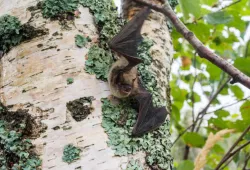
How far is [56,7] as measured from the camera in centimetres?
130

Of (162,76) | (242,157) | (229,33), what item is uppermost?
(162,76)

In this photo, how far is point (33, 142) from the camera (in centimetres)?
110

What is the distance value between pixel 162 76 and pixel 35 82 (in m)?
0.47

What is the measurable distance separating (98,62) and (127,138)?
254mm

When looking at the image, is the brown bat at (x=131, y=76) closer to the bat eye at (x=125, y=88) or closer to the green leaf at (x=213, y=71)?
the bat eye at (x=125, y=88)

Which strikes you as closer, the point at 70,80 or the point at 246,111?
the point at 70,80

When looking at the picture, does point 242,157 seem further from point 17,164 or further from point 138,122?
point 17,164

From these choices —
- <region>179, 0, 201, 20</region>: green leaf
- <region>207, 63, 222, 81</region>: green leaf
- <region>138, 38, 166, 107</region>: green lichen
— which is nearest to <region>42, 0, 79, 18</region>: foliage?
<region>138, 38, 166, 107</region>: green lichen

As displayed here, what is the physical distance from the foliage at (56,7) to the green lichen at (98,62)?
165mm

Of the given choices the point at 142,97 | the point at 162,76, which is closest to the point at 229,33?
the point at 162,76

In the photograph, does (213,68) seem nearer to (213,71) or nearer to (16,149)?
(213,71)

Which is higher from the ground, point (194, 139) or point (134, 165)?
point (134, 165)

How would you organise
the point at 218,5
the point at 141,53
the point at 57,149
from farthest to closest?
the point at 218,5, the point at 141,53, the point at 57,149

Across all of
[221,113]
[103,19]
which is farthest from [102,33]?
[221,113]
